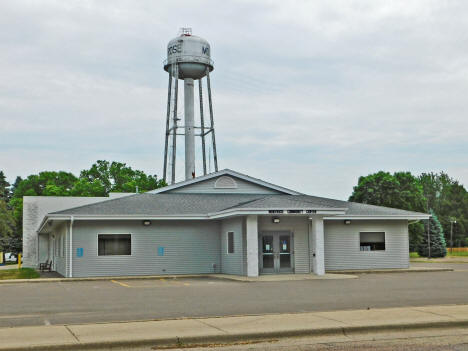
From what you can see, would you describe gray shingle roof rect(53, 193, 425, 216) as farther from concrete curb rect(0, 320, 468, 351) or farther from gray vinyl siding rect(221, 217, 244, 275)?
concrete curb rect(0, 320, 468, 351)

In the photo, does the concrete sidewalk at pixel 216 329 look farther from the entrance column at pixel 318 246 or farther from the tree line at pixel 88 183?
the tree line at pixel 88 183

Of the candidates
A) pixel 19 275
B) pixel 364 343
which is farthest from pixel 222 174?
pixel 364 343

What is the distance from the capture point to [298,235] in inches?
1139

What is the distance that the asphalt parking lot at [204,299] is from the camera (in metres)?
13.7

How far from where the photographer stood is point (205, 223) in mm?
30594

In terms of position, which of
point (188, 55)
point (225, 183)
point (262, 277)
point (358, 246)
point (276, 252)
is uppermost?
point (188, 55)

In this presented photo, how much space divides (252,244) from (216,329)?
15970 mm

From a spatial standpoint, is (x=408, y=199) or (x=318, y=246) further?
(x=408, y=199)

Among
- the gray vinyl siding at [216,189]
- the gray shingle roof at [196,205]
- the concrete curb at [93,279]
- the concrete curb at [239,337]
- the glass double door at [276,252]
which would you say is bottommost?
the concrete curb at [93,279]

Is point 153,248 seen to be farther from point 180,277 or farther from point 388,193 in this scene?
point 388,193

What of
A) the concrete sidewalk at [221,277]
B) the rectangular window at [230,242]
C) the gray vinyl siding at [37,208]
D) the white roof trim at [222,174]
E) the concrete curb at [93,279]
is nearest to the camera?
the concrete sidewalk at [221,277]

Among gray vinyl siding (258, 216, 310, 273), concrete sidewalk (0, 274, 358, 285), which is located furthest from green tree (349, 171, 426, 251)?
concrete sidewalk (0, 274, 358, 285)

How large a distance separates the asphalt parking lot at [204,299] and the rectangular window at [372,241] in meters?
8.92

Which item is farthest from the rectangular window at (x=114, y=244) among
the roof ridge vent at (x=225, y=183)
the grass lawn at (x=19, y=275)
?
the roof ridge vent at (x=225, y=183)
